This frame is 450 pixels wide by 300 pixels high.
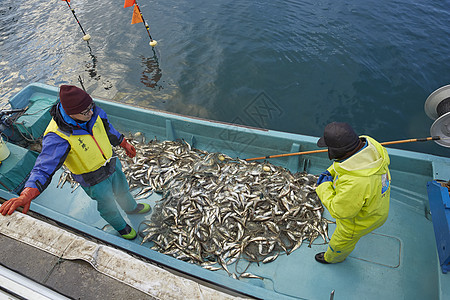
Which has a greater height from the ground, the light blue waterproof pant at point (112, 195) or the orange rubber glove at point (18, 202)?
the orange rubber glove at point (18, 202)

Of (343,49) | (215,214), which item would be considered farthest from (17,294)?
(343,49)

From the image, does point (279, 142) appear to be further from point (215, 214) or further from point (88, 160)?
point (88, 160)

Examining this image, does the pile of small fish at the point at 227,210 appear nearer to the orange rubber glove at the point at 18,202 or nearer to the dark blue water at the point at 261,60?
the orange rubber glove at the point at 18,202

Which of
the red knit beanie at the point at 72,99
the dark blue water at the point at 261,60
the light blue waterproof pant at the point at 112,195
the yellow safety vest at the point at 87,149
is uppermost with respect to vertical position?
the red knit beanie at the point at 72,99

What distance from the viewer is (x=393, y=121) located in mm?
7520

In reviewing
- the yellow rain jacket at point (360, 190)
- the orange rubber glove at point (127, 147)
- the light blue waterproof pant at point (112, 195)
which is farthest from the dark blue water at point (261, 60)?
the yellow rain jacket at point (360, 190)

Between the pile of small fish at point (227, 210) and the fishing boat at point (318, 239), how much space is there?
0.74ft

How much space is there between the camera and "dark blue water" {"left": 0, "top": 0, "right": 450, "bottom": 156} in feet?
26.6

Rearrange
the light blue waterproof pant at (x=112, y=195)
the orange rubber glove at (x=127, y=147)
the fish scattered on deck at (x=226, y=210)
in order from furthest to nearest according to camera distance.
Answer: the fish scattered on deck at (x=226, y=210)
the orange rubber glove at (x=127, y=147)
the light blue waterproof pant at (x=112, y=195)

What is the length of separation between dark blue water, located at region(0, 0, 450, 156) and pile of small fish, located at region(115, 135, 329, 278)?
3.22m

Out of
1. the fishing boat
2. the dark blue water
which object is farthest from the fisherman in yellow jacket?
the dark blue water

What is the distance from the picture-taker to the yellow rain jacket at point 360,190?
8.06ft

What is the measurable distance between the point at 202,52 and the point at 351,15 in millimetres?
6984

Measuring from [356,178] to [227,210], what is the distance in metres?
2.49
